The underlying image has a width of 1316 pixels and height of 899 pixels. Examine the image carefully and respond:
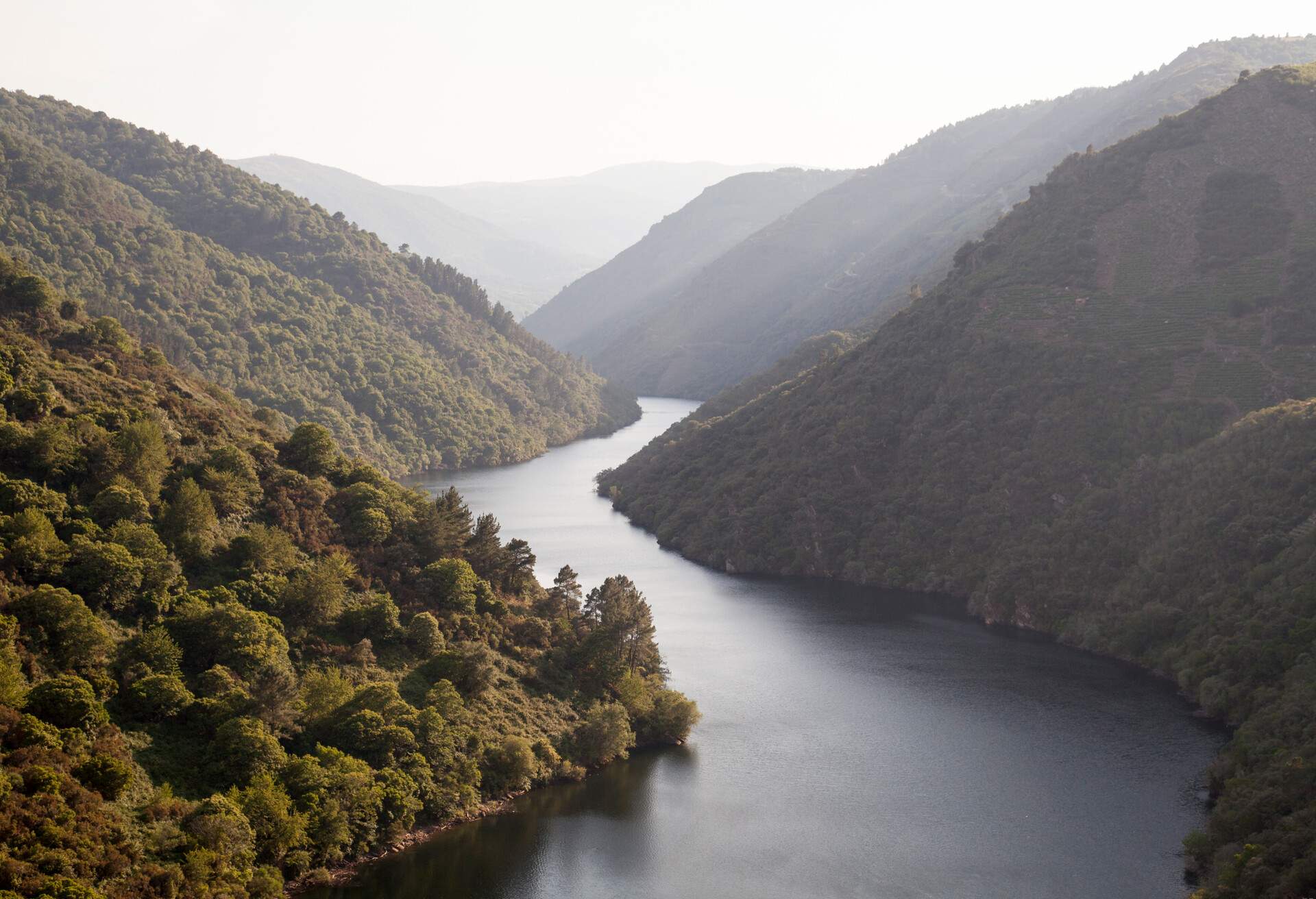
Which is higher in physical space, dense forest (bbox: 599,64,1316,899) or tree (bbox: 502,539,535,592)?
dense forest (bbox: 599,64,1316,899)

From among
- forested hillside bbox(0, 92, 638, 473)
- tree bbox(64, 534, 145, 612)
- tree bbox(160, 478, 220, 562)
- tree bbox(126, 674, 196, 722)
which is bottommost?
tree bbox(126, 674, 196, 722)

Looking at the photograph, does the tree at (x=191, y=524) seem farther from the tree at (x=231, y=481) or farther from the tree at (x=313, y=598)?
the tree at (x=313, y=598)

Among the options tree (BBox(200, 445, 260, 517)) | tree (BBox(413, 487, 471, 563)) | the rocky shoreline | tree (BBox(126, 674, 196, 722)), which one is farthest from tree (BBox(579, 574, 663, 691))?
tree (BBox(126, 674, 196, 722))

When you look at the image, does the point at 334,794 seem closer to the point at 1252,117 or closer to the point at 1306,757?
the point at 1306,757

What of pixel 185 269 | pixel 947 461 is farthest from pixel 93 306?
pixel 947 461

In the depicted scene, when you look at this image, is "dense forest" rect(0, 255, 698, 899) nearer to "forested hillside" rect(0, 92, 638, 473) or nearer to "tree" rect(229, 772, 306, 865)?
"tree" rect(229, 772, 306, 865)

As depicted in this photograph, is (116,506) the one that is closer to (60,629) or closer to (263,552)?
(263,552)

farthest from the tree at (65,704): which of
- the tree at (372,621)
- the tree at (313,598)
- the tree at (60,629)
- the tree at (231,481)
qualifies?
the tree at (231,481)
